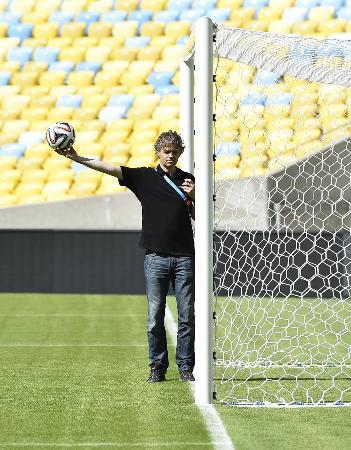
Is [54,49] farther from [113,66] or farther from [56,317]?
[56,317]

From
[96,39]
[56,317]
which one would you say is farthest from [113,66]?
[56,317]

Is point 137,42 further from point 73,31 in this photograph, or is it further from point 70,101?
point 70,101

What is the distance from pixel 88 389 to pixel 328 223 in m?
10.1

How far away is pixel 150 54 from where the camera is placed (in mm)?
24781

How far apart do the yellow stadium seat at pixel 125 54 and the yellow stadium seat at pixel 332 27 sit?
400 cm

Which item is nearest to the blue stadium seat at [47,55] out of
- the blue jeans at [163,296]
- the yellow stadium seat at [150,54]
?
the yellow stadium seat at [150,54]

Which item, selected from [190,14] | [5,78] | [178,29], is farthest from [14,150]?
[190,14]

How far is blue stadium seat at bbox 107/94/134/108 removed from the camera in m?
23.7

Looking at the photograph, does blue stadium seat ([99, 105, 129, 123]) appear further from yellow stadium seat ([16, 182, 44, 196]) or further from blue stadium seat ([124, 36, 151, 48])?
yellow stadium seat ([16, 182, 44, 196])

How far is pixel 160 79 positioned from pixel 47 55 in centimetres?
281

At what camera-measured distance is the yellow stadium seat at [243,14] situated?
81.5 feet

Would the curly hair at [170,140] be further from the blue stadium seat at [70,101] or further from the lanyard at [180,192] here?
the blue stadium seat at [70,101]

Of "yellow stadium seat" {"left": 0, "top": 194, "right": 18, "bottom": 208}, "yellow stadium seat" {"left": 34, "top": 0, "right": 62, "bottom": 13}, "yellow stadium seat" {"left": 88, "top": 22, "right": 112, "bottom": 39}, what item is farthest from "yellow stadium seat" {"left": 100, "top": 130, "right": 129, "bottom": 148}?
"yellow stadium seat" {"left": 34, "top": 0, "right": 62, "bottom": 13}

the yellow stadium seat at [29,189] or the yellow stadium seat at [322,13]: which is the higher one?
the yellow stadium seat at [322,13]
